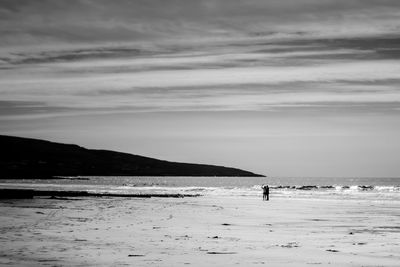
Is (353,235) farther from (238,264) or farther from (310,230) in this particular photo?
(238,264)

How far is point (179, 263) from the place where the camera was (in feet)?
53.8

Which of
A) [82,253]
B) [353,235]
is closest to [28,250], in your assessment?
[82,253]

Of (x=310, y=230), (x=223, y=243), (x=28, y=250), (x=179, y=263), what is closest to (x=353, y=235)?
(x=310, y=230)

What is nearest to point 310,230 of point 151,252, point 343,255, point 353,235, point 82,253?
point 353,235

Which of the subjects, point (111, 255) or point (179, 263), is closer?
point (179, 263)

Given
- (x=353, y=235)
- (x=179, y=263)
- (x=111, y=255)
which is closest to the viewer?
(x=179, y=263)

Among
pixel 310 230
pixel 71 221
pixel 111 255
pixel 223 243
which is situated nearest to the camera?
pixel 111 255

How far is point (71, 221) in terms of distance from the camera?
30500mm

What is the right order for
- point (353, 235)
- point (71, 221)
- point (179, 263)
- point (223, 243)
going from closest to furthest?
point (179, 263) → point (223, 243) → point (353, 235) → point (71, 221)

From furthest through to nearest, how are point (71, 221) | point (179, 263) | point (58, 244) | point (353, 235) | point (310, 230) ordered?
point (71, 221)
point (310, 230)
point (353, 235)
point (58, 244)
point (179, 263)

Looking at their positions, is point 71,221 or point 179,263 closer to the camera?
point 179,263

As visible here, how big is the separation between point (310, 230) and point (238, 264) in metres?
12.0

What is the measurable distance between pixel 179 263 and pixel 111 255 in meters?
2.44

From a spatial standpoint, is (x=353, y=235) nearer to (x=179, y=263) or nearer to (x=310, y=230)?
(x=310, y=230)
